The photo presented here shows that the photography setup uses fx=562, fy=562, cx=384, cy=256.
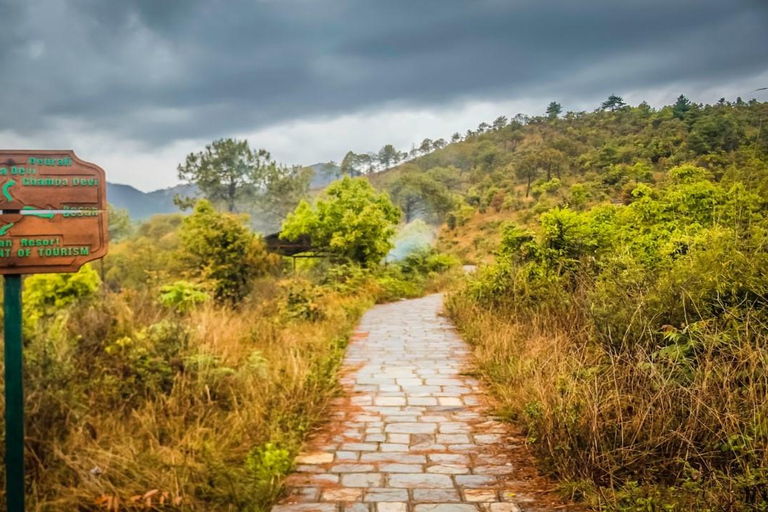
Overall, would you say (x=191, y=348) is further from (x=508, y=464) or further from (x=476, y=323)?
(x=476, y=323)

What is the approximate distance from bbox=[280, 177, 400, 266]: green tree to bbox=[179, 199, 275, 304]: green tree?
1.49m

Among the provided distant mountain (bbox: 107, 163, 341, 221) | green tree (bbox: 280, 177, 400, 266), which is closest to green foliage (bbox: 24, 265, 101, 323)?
distant mountain (bbox: 107, 163, 341, 221)

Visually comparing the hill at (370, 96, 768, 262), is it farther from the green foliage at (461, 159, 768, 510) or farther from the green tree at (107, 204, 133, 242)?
the green tree at (107, 204, 133, 242)

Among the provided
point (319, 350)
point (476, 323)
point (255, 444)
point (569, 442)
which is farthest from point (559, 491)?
point (476, 323)

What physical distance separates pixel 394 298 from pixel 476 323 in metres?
7.17

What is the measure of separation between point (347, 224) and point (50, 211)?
15175 mm

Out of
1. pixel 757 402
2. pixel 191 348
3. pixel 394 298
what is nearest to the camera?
pixel 757 402

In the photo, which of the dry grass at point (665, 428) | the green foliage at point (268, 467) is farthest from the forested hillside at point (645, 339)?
the green foliage at point (268, 467)

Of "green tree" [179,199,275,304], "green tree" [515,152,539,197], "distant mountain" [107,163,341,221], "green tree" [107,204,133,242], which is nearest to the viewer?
"green tree" [179,199,275,304]

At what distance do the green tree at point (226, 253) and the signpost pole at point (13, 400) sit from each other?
1528 centimetres

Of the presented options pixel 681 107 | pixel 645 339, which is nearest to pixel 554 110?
pixel 681 107

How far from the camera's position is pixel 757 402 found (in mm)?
3160

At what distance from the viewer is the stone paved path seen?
3.23 m

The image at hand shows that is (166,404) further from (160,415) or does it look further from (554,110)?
(554,110)
